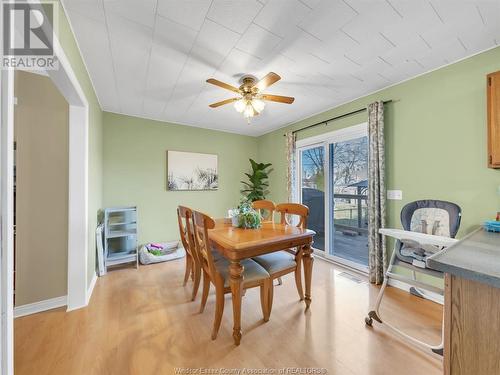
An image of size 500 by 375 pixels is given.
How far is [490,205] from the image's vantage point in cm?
187

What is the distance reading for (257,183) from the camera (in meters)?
4.50

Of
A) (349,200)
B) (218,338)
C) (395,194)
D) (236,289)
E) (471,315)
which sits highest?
(395,194)

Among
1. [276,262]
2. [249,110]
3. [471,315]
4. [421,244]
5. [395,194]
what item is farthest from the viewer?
[395,194]

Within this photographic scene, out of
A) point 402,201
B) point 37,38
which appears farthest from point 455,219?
point 37,38

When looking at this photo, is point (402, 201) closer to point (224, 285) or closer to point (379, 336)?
point (379, 336)

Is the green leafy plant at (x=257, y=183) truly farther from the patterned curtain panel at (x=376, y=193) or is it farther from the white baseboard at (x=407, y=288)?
the white baseboard at (x=407, y=288)

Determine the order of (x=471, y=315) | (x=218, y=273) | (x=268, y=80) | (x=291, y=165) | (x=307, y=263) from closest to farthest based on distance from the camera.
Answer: (x=471, y=315)
(x=218, y=273)
(x=268, y=80)
(x=307, y=263)
(x=291, y=165)

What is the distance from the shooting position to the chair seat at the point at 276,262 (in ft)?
6.20

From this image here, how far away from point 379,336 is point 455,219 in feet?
3.92

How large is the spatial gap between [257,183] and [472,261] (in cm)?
374

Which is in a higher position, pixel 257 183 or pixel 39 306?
pixel 257 183

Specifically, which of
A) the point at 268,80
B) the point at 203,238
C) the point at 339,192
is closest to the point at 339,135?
the point at 339,192

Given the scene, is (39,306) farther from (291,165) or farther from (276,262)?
(291,165)

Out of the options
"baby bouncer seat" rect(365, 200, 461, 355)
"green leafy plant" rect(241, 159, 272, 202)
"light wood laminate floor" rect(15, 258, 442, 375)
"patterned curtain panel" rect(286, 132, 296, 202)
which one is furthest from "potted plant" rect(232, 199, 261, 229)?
"green leafy plant" rect(241, 159, 272, 202)
